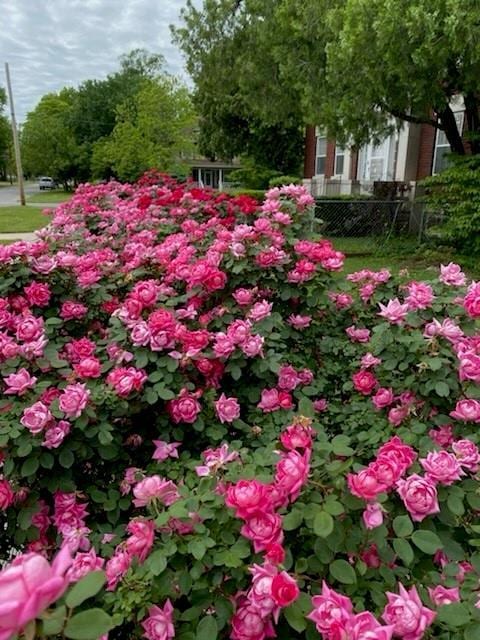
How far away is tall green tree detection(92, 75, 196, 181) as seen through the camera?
867 inches

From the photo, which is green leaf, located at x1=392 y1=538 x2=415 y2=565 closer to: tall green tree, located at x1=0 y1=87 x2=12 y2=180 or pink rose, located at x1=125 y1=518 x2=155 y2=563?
pink rose, located at x1=125 y1=518 x2=155 y2=563

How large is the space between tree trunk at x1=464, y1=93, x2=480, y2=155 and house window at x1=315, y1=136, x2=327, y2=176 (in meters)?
9.18

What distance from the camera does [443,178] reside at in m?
7.97

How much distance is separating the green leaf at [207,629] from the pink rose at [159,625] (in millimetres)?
57

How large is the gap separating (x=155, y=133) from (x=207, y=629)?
2340 cm

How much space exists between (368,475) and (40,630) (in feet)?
2.11

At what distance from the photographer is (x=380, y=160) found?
569 inches

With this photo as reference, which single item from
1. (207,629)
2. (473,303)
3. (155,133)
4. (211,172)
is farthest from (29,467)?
(211,172)

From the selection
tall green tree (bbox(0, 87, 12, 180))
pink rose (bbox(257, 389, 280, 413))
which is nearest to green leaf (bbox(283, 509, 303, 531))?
pink rose (bbox(257, 389, 280, 413))

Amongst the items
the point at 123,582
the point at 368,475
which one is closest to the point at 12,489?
the point at 123,582

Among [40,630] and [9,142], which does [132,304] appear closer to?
[40,630]

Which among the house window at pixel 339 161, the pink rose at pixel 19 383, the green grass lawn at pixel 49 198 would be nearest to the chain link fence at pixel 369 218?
the house window at pixel 339 161

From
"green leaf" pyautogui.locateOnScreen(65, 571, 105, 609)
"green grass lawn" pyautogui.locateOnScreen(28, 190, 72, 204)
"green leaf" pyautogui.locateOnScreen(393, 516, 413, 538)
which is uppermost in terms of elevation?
"green leaf" pyautogui.locateOnScreen(65, 571, 105, 609)

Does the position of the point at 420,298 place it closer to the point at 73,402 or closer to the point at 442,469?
the point at 442,469
